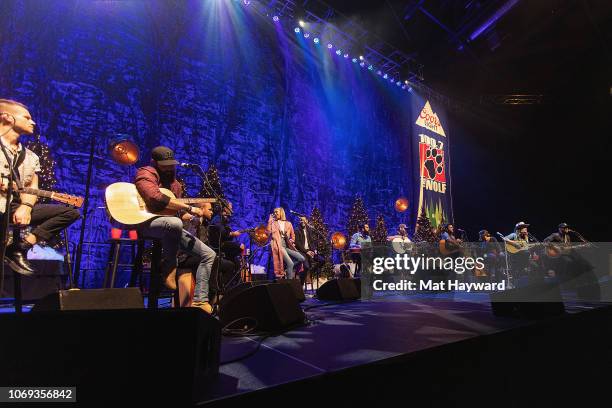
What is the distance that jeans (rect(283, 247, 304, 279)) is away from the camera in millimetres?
6867

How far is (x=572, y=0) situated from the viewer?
8.79 m

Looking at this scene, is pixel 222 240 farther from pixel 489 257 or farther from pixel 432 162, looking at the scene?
pixel 432 162

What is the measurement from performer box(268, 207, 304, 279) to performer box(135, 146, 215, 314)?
3.54 meters

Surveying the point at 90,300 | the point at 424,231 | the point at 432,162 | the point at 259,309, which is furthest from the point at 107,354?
the point at 432,162

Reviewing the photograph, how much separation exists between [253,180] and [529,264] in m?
8.47

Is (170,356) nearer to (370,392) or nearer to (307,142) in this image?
(370,392)

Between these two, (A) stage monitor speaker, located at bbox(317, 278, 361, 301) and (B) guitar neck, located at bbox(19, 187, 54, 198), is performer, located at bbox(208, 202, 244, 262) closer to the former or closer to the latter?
(A) stage monitor speaker, located at bbox(317, 278, 361, 301)

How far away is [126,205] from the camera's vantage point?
286cm

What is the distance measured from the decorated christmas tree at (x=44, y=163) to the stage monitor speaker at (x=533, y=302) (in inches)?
284

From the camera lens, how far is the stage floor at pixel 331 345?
1.44 metres

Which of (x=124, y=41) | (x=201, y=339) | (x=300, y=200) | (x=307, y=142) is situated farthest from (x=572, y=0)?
(x=201, y=339)

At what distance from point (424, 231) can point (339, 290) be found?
913cm

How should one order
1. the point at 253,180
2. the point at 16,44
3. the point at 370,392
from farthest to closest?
the point at 253,180 < the point at 16,44 < the point at 370,392

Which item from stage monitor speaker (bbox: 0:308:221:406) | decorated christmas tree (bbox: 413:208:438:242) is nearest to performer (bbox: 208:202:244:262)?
stage monitor speaker (bbox: 0:308:221:406)
